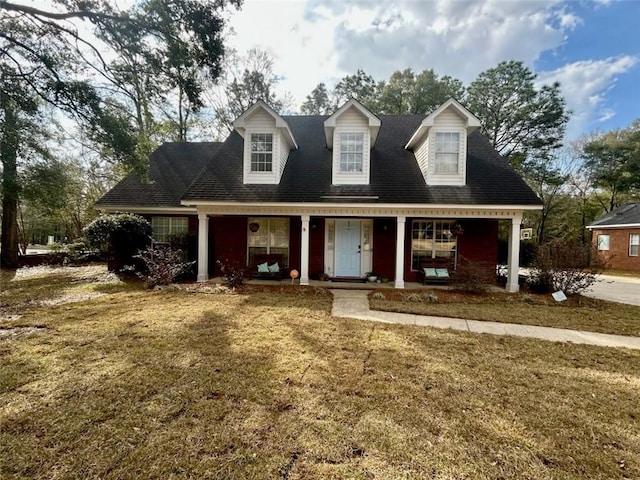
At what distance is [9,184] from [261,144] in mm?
9372

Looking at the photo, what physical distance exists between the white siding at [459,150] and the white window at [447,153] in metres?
0.11

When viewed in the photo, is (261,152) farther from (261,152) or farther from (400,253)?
(400,253)

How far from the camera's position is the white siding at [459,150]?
9656 millimetres

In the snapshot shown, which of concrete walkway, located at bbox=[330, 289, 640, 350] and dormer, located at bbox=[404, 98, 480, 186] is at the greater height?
dormer, located at bbox=[404, 98, 480, 186]

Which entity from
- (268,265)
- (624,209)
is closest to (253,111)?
(268,265)

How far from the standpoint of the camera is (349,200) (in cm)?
924

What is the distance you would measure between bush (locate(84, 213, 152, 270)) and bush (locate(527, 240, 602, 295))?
46.2ft

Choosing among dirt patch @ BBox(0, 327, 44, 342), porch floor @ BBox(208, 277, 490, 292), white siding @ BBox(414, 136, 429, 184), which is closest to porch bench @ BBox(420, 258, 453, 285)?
porch floor @ BBox(208, 277, 490, 292)

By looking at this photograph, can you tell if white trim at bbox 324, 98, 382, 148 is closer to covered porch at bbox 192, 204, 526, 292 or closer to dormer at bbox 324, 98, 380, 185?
dormer at bbox 324, 98, 380, 185

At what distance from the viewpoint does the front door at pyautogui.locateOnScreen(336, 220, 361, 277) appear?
424 inches

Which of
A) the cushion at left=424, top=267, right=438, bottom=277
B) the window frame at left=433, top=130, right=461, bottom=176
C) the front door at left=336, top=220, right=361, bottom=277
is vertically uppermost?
the window frame at left=433, top=130, right=461, bottom=176

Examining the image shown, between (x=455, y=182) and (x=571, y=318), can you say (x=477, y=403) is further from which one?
(x=455, y=182)

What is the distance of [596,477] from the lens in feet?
7.01

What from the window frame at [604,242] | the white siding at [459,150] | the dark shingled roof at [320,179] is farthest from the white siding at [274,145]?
the window frame at [604,242]
